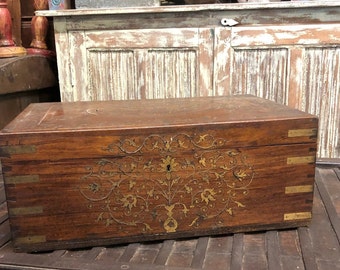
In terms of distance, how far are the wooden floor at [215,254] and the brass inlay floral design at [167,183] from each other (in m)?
0.06

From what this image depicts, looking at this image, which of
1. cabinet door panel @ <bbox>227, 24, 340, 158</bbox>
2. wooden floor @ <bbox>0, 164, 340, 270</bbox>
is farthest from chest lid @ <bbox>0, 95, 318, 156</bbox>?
cabinet door panel @ <bbox>227, 24, 340, 158</bbox>

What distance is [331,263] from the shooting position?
0.84 meters

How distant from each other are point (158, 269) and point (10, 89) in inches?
52.9

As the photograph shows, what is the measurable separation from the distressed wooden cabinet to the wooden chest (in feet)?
2.86

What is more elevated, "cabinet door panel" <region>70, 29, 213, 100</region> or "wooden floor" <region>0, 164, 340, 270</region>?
"cabinet door panel" <region>70, 29, 213, 100</region>

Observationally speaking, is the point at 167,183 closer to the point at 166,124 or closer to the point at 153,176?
the point at 153,176

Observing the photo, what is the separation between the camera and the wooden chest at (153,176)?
903mm

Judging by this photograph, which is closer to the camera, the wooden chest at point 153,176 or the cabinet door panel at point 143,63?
the wooden chest at point 153,176

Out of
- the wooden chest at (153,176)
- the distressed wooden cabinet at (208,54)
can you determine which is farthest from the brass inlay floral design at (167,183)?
the distressed wooden cabinet at (208,54)

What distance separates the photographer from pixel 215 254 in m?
0.89

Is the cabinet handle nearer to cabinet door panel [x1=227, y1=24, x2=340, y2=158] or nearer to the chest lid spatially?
cabinet door panel [x1=227, y1=24, x2=340, y2=158]

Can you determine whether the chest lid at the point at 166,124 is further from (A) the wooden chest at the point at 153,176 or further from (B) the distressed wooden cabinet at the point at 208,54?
(B) the distressed wooden cabinet at the point at 208,54

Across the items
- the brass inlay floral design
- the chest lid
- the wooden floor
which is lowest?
the wooden floor

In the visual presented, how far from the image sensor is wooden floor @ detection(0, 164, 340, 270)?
33.0 inches
